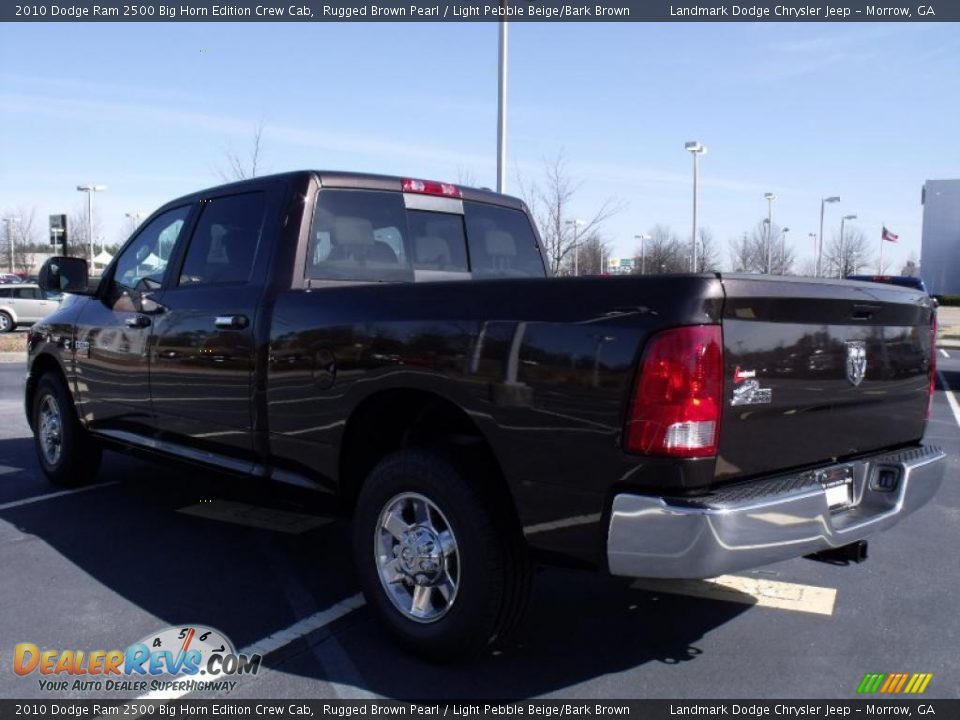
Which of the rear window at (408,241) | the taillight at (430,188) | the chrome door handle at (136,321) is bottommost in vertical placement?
the chrome door handle at (136,321)

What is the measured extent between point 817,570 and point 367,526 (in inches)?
102

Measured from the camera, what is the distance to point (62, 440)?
247 inches

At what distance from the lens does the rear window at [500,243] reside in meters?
5.49

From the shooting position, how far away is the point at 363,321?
3.76 metres

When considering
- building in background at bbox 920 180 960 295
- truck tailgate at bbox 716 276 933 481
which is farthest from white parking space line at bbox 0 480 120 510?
building in background at bbox 920 180 960 295

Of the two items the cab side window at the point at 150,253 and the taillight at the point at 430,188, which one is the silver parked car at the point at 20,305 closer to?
the cab side window at the point at 150,253

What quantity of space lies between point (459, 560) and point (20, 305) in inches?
977

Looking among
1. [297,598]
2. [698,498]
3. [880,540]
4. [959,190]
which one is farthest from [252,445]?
[959,190]

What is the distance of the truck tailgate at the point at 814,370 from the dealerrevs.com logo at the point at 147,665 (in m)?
2.10

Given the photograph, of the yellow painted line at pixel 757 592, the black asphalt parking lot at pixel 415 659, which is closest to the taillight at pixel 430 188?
the black asphalt parking lot at pixel 415 659

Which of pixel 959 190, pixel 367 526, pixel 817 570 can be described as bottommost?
pixel 817 570

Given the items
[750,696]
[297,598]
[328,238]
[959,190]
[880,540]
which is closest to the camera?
[750,696]

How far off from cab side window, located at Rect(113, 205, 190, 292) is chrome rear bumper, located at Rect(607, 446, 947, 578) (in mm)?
3455

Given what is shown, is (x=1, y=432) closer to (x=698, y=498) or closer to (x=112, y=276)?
(x=112, y=276)
